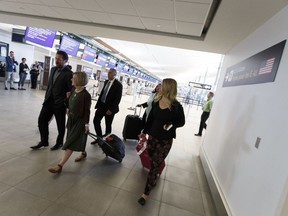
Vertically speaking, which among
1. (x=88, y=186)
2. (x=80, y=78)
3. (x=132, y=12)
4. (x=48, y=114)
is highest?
(x=132, y=12)

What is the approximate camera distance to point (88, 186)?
7.56ft

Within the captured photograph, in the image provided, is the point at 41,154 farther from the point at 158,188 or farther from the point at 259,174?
the point at 259,174

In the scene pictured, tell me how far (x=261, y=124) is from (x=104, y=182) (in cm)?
198

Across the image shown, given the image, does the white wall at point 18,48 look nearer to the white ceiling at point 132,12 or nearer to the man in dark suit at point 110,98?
the white ceiling at point 132,12

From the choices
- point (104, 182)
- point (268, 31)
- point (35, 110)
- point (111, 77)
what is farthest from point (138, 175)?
point (35, 110)

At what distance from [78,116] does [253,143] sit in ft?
6.84

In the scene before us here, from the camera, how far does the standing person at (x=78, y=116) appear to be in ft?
7.95

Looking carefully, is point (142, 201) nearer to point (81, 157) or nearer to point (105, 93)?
point (81, 157)

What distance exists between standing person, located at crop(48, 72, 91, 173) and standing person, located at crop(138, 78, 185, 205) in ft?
2.99

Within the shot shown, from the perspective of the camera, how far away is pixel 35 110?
17.9ft

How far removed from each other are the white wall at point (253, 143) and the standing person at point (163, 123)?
2.52 ft

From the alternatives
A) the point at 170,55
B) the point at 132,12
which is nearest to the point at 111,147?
the point at 132,12

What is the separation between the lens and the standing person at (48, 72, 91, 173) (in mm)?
2422

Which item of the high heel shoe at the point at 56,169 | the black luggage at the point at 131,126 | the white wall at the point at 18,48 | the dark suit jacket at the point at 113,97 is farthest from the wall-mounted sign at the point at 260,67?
the white wall at the point at 18,48
